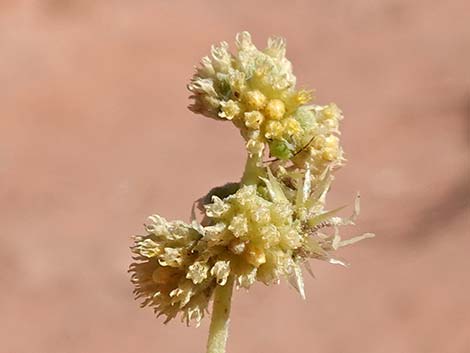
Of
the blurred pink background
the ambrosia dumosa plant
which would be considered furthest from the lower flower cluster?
the blurred pink background

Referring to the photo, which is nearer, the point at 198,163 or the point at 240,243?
the point at 240,243

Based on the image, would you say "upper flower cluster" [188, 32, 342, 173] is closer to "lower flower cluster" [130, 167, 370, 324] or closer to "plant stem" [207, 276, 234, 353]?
"lower flower cluster" [130, 167, 370, 324]

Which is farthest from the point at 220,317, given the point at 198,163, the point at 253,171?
the point at 198,163

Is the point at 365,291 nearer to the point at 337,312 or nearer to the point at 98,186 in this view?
the point at 337,312

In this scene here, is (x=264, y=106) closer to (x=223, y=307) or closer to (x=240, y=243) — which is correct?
(x=240, y=243)

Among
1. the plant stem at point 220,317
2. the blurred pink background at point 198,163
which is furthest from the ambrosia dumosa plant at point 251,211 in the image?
the blurred pink background at point 198,163

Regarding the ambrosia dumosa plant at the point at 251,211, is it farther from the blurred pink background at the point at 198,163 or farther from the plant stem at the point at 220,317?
the blurred pink background at the point at 198,163
